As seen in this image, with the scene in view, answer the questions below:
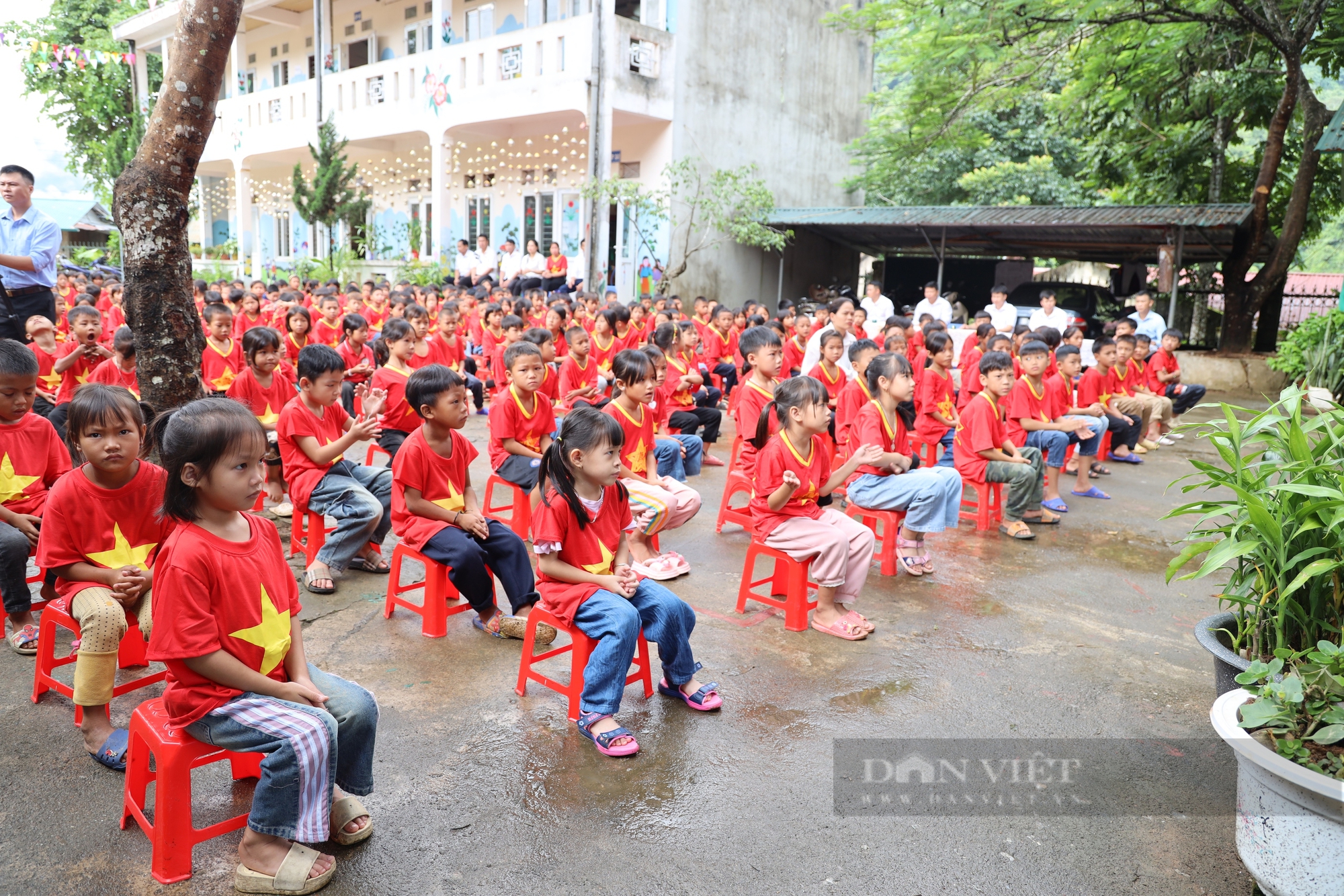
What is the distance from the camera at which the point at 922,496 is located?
4484mm

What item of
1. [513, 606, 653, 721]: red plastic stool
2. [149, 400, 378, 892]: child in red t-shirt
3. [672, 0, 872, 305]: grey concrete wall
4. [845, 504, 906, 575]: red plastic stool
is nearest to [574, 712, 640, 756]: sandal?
[513, 606, 653, 721]: red plastic stool

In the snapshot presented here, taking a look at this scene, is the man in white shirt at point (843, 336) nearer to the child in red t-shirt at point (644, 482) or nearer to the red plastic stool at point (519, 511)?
the child in red t-shirt at point (644, 482)

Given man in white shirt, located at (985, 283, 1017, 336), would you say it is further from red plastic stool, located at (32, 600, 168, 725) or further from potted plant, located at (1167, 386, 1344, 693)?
red plastic stool, located at (32, 600, 168, 725)

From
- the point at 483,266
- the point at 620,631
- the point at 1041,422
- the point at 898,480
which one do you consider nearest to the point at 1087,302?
the point at 483,266

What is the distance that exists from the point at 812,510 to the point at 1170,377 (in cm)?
703

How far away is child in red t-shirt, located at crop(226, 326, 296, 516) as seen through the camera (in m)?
5.14

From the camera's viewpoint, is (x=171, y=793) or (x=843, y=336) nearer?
(x=171, y=793)

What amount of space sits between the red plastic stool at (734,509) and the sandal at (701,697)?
1698 mm

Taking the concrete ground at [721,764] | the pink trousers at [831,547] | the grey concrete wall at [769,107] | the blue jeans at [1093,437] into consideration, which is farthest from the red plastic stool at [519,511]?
the grey concrete wall at [769,107]

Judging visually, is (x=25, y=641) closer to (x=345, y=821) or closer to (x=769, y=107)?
(x=345, y=821)

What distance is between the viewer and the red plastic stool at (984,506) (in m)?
5.66

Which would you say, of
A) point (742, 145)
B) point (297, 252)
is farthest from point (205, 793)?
point (297, 252)

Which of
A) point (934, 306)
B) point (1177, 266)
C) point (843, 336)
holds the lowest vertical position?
point (843, 336)

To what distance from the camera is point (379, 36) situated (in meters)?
19.1
